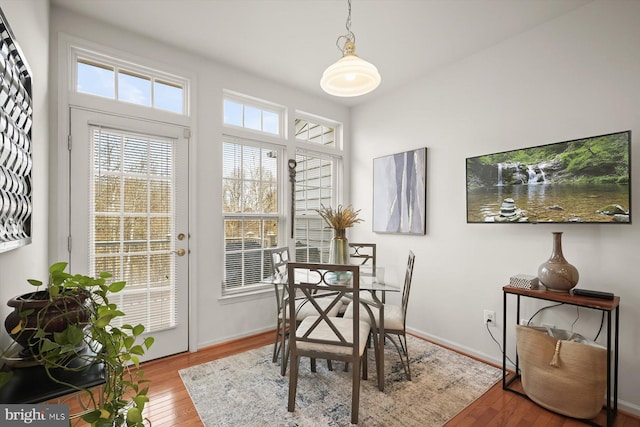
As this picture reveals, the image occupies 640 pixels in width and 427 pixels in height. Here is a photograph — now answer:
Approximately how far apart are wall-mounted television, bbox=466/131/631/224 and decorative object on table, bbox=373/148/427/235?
1.81 ft

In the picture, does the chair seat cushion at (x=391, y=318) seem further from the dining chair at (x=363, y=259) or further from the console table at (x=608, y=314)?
the console table at (x=608, y=314)

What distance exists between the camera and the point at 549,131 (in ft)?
7.86

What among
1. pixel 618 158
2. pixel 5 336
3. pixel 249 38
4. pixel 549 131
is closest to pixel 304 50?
pixel 249 38

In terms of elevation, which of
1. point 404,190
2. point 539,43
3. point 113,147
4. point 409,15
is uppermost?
point 409,15

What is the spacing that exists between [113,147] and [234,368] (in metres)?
2.11

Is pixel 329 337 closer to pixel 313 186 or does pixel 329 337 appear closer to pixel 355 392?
pixel 355 392

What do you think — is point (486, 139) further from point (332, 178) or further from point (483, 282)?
point (332, 178)

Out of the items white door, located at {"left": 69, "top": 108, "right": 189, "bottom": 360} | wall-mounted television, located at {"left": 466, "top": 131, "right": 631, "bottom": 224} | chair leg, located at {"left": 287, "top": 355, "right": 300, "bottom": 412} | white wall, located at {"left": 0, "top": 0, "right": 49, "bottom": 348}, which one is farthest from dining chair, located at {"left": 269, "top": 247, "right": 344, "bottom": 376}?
wall-mounted television, located at {"left": 466, "top": 131, "right": 631, "bottom": 224}

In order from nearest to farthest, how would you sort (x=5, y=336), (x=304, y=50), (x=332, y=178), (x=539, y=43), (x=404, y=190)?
(x=5, y=336)
(x=539, y=43)
(x=304, y=50)
(x=404, y=190)
(x=332, y=178)

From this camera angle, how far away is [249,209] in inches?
131

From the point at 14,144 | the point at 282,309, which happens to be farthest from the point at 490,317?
the point at 14,144

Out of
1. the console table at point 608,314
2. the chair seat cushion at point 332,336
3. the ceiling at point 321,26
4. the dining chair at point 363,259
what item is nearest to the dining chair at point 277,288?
the chair seat cushion at point 332,336

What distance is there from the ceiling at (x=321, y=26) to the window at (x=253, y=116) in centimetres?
40

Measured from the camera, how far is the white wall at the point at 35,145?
129 cm
